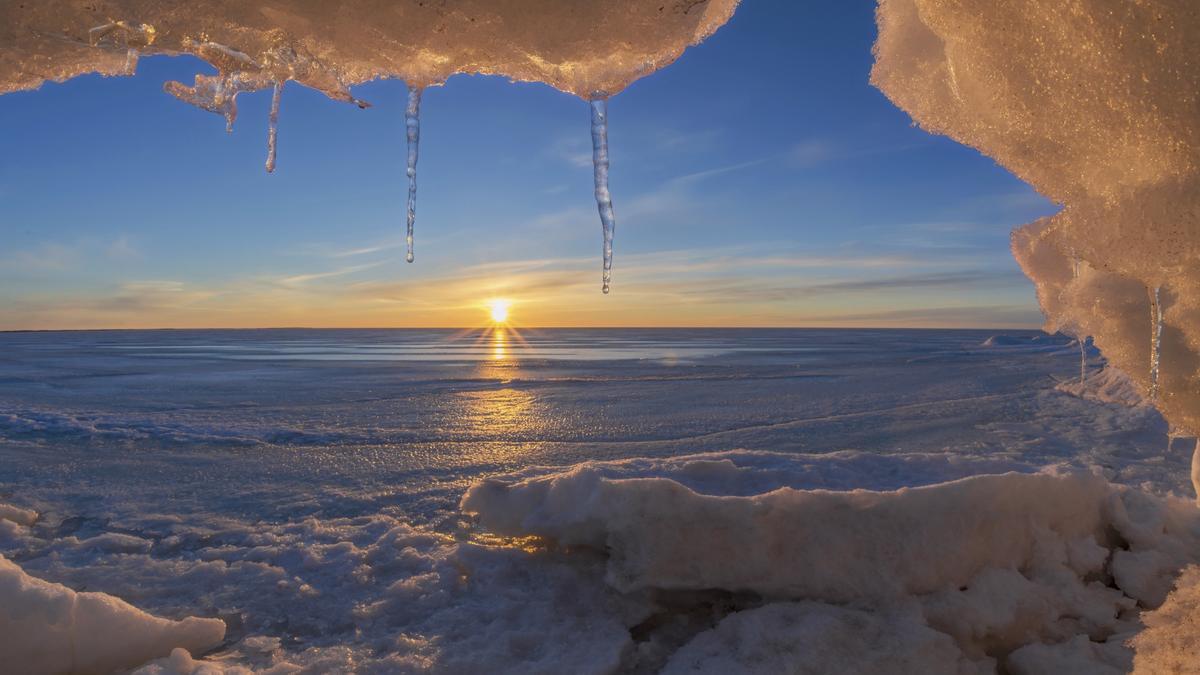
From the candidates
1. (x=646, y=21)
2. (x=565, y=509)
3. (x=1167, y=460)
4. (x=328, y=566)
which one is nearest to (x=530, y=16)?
(x=646, y=21)

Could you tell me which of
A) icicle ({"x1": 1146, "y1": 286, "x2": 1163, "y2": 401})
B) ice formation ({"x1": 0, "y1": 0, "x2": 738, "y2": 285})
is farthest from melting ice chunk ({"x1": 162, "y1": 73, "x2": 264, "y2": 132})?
icicle ({"x1": 1146, "y1": 286, "x2": 1163, "y2": 401})

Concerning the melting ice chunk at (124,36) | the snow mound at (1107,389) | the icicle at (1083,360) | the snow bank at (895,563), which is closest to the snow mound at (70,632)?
the snow bank at (895,563)

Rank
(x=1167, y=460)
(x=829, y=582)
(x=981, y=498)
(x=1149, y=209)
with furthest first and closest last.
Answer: (x=1167, y=460)
(x=981, y=498)
(x=829, y=582)
(x=1149, y=209)

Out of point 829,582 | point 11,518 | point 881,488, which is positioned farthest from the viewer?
point 11,518

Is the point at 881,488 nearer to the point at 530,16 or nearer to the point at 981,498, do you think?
the point at 981,498

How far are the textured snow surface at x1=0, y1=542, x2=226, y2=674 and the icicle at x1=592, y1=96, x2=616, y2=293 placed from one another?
9.14 feet

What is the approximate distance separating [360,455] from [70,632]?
147 inches

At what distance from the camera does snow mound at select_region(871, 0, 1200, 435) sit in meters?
2.15

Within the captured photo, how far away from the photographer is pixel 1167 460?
5.71 metres

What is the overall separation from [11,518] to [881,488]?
522 cm

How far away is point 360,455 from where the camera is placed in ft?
20.3

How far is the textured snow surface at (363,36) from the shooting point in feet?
8.87

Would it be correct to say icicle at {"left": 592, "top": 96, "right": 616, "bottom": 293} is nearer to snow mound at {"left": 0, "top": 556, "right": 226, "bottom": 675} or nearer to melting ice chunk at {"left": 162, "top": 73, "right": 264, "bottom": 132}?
melting ice chunk at {"left": 162, "top": 73, "right": 264, "bottom": 132}

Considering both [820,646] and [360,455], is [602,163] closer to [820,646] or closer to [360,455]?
[820,646]
